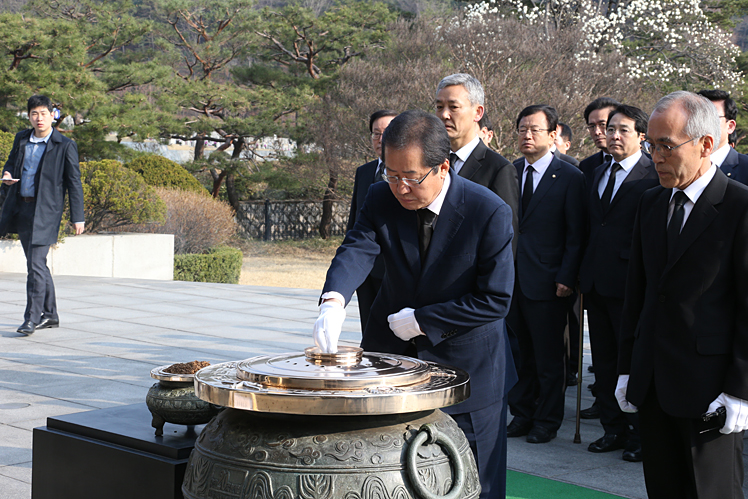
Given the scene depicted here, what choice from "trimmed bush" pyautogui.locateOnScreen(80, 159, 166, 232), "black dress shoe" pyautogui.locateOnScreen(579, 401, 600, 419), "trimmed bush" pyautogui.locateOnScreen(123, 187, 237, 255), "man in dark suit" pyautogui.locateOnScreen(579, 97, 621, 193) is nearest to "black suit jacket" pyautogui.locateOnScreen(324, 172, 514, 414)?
"black dress shoe" pyautogui.locateOnScreen(579, 401, 600, 419)

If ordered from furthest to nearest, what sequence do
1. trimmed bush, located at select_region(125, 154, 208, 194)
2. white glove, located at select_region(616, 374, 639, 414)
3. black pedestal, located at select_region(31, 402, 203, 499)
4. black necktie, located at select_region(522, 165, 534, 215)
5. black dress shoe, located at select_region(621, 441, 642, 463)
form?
trimmed bush, located at select_region(125, 154, 208, 194)
black necktie, located at select_region(522, 165, 534, 215)
black dress shoe, located at select_region(621, 441, 642, 463)
white glove, located at select_region(616, 374, 639, 414)
black pedestal, located at select_region(31, 402, 203, 499)

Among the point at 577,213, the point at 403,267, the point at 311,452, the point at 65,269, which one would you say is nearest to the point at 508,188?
the point at 577,213

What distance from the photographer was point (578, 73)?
18.0 meters

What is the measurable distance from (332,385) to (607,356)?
9.02ft

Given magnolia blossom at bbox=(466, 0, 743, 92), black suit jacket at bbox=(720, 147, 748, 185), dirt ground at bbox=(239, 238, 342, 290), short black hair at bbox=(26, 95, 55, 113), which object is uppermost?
magnolia blossom at bbox=(466, 0, 743, 92)

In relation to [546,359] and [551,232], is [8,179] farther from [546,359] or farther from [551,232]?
[546,359]

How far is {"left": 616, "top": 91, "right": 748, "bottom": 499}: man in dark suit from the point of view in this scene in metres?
2.46

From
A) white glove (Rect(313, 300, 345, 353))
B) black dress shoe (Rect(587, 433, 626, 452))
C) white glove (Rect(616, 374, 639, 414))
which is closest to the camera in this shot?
white glove (Rect(313, 300, 345, 353))

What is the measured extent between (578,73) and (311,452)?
17.4 metres

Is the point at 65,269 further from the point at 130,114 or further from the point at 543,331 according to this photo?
the point at 543,331

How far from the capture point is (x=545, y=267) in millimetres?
4418

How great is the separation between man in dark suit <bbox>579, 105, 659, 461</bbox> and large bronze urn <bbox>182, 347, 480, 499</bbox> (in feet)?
7.50

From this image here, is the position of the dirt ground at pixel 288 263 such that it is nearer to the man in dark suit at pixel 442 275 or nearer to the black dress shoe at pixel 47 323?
the black dress shoe at pixel 47 323

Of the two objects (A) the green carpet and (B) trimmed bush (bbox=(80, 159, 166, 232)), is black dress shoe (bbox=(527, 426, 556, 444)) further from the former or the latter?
(B) trimmed bush (bbox=(80, 159, 166, 232))
